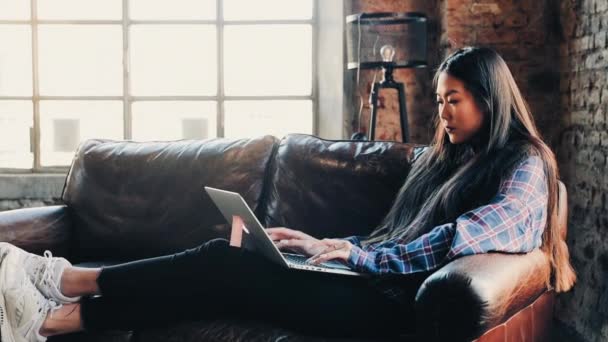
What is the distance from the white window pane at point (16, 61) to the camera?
3.91 meters

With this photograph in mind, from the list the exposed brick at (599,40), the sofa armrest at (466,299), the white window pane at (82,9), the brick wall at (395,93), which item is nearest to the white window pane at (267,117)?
the brick wall at (395,93)

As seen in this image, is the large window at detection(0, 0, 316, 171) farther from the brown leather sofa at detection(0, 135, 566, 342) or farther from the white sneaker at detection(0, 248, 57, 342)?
the white sneaker at detection(0, 248, 57, 342)

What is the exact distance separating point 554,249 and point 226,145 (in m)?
1.32

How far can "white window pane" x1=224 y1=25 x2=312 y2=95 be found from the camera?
3984 millimetres

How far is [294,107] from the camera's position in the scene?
401cm

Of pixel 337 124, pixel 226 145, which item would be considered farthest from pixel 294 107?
pixel 226 145

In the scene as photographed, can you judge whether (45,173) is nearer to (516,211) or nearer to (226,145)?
(226,145)

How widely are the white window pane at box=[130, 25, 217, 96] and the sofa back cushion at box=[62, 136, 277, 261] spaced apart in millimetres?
1193

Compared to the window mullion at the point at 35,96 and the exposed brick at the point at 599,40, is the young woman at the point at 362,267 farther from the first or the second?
the window mullion at the point at 35,96

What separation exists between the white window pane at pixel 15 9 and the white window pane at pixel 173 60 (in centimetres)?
58

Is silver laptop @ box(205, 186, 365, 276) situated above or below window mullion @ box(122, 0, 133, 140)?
below

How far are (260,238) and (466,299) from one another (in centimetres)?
60

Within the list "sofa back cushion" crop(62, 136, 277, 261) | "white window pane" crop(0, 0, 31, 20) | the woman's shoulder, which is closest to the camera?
the woman's shoulder

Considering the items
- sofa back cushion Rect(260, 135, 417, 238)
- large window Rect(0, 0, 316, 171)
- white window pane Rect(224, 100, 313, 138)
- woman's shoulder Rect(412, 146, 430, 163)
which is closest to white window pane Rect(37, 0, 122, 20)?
large window Rect(0, 0, 316, 171)
